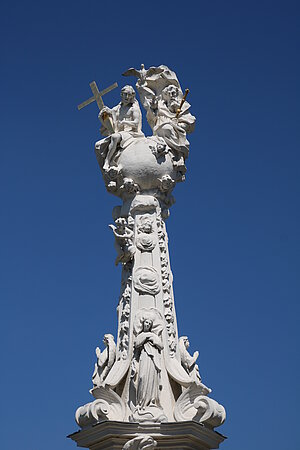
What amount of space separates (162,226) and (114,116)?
103 inches

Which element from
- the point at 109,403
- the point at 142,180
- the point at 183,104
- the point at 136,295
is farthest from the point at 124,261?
the point at 183,104

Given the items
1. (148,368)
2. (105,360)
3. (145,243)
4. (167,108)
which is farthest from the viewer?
(167,108)

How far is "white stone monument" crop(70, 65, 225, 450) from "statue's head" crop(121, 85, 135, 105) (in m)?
0.02

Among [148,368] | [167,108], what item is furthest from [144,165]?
[148,368]

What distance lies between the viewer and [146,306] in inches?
454

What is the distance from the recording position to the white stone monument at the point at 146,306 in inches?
405

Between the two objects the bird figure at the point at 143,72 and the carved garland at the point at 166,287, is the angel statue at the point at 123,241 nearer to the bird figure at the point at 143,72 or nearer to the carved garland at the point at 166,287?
the carved garland at the point at 166,287

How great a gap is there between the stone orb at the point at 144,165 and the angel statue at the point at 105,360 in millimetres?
2991

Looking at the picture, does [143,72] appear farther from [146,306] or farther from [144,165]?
[146,306]

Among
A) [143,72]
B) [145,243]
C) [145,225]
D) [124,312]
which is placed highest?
[143,72]

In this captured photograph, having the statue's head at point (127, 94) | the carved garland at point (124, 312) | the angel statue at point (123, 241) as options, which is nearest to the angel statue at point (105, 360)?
the carved garland at point (124, 312)

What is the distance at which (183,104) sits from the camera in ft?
44.4

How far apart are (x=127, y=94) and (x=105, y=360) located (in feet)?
17.7

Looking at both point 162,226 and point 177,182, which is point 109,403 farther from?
point 177,182
